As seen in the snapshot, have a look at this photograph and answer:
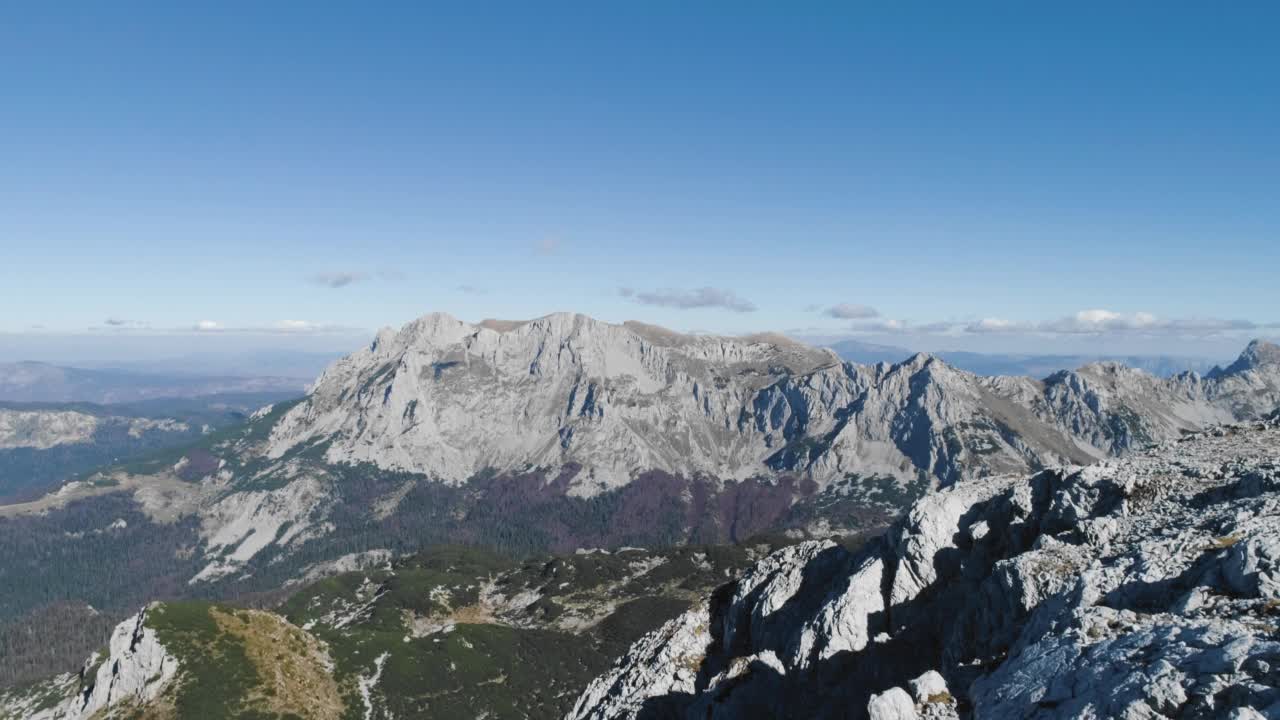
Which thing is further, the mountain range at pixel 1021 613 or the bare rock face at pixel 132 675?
the bare rock face at pixel 132 675

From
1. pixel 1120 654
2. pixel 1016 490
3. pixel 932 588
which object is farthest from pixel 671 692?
pixel 1120 654

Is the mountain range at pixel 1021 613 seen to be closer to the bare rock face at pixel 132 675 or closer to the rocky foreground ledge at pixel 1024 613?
the rocky foreground ledge at pixel 1024 613

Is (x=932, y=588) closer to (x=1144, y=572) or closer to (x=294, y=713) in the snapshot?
(x=1144, y=572)

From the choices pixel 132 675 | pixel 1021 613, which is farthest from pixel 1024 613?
pixel 132 675

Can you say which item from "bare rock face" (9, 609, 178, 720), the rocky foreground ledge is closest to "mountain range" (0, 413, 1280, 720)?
the rocky foreground ledge

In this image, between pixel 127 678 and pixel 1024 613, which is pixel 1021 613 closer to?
pixel 1024 613

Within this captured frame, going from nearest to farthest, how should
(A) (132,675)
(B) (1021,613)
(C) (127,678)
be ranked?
(B) (1021,613), (C) (127,678), (A) (132,675)

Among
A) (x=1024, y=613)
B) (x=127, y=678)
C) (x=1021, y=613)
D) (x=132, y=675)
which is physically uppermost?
(x=1024, y=613)

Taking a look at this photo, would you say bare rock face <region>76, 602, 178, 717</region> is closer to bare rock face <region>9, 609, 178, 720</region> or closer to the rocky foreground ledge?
bare rock face <region>9, 609, 178, 720</region>

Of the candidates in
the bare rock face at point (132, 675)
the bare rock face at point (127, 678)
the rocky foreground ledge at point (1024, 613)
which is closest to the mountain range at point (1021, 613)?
the rocky foreground ledge at point (1024, 613)
